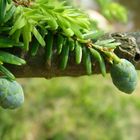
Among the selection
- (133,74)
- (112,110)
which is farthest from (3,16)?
(112,110)

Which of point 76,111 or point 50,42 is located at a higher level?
point 50,42

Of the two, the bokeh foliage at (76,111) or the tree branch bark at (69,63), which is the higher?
the tree branch bark at (69,63)

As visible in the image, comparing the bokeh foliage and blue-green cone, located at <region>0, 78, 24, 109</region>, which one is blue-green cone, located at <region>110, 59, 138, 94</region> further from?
the bokeh foliage

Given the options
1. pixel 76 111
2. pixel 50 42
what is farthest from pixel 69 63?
pixel 76 111

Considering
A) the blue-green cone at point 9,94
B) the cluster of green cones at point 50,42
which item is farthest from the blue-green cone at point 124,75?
the blue-green cone at point 9,94

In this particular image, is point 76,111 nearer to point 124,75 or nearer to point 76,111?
point 76,111

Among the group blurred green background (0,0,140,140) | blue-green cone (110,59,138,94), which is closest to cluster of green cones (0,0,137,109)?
blue-green cone (110,59,138,94)

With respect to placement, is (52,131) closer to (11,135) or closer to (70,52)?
(11,135)

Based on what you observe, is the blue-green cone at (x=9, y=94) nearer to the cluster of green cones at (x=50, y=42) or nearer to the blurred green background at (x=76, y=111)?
the cluster of green cones at (x=50, y=42)
